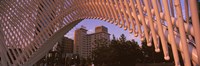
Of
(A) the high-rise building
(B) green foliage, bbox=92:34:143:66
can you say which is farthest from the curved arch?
(A) the high-rise building

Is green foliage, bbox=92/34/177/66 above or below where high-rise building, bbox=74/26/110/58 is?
below

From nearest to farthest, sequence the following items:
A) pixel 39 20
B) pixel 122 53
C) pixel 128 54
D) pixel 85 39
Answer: pixel 39 20 → pixel 128 54 → pixel 122 53 → pixel 85 39

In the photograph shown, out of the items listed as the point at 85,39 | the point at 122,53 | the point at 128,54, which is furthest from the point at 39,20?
the point at 85,39

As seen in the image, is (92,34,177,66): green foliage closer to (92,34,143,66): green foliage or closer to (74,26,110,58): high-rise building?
(92,34,143,66): green foliage

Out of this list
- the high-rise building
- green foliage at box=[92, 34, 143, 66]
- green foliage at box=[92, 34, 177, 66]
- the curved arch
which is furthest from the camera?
the high-rise building

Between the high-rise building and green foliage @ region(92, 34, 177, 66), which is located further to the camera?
the high-rise building

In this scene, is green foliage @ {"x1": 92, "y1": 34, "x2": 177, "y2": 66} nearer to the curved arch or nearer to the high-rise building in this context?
the curved arch

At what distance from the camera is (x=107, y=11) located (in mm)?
5809

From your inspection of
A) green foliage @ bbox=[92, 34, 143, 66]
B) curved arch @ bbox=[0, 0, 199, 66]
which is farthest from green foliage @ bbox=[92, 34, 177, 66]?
curved arch @ bbox=[0, 0, 199, 66]

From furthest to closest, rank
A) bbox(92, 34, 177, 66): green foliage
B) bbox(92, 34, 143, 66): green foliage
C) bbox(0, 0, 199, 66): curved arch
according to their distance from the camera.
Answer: bbox(92, 34, 143, 66): green foliage
bbox(92, 34, 177, 66): green foliage
bbox(0, 0, 199, 66): curved arch

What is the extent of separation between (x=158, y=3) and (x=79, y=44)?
85517mm

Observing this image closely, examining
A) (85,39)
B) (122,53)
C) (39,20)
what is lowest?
(122,53)

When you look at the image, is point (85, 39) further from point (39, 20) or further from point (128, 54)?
point (39, 20)

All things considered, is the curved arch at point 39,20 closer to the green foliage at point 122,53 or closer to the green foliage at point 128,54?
the green foliage at point 128,54
